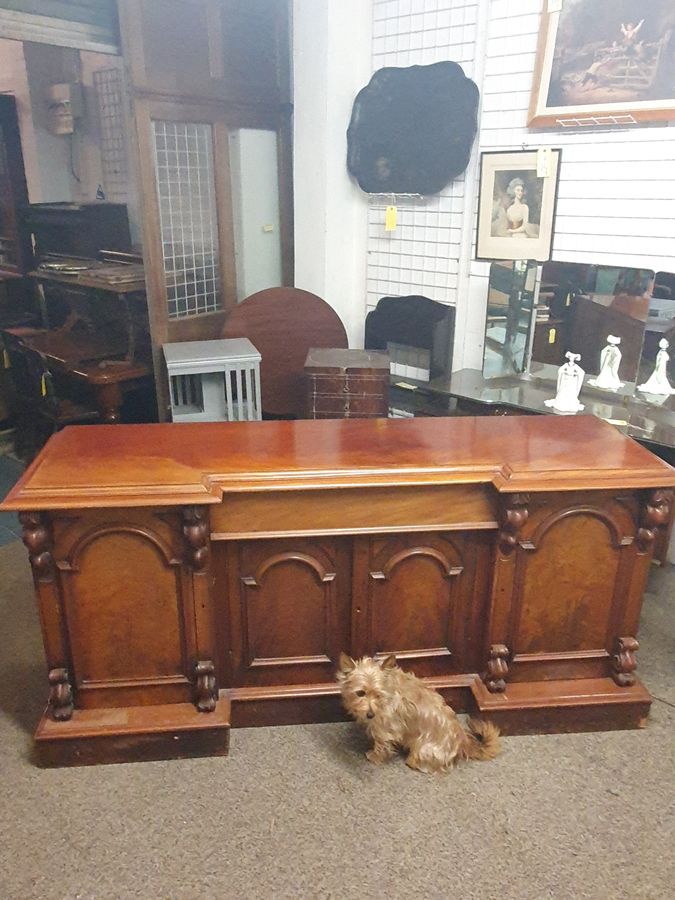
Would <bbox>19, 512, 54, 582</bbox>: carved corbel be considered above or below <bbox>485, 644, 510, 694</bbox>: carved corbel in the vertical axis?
above

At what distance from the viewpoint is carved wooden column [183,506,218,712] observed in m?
1.95

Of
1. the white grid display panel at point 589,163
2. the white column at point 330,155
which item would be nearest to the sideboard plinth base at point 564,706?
the white grid display panel at point 589,163

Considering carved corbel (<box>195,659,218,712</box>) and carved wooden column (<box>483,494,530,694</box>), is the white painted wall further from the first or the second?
carved corbel (<box>195,659,218,712</box>)

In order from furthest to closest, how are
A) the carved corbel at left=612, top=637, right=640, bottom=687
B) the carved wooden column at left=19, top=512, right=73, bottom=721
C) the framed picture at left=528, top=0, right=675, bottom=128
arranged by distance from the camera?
the framed picture at left=528, top=0, right=675, bottom=128 → the carved corbel at left=612, top=637, right=640, bottom=687 → the carved wooden column at left=19, top=512, right=73, bottom=721

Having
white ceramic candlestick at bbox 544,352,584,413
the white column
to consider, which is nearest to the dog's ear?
white ceramic candlestick at bbox 544,352,584,413

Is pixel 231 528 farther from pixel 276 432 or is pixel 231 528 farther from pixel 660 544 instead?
pixel 660 544

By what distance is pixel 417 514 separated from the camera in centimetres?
210

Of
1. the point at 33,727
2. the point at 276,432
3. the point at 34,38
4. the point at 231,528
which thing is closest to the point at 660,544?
the point at 276,432

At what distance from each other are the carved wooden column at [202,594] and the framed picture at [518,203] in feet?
7.55

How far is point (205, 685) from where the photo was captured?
6.93 ft

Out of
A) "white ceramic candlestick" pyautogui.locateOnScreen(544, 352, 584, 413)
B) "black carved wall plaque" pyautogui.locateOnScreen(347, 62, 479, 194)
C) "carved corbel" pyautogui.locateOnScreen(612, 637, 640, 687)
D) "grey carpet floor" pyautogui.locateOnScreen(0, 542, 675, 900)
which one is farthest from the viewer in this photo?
"black carved wall plaque" pyautogui.locateOnScreen(347, 62, 479, 194)

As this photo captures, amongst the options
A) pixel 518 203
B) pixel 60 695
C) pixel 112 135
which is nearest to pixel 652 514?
pixel 60 695

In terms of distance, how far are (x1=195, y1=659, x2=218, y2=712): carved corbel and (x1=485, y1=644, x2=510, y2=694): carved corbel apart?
0.85m

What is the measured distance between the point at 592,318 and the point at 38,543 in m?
2.55
